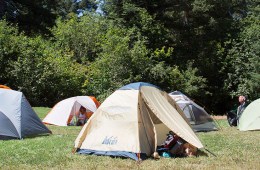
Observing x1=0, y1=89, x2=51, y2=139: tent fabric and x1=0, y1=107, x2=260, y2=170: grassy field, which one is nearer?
x1=0, y1=107, x2=260, y2=170: grassy field

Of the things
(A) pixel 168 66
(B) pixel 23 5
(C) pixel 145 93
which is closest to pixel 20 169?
(C) pixel 145 93

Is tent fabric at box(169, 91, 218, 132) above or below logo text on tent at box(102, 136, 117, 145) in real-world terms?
below

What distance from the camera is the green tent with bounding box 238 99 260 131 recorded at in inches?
530

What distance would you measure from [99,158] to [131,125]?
0.96 metres

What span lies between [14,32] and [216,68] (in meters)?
14.1

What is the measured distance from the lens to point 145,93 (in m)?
8.73

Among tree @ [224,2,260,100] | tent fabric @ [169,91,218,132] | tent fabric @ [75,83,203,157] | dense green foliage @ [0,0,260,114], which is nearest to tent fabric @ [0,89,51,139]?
tent fabric @ [75,83,203,157]

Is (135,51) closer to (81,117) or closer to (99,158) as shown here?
(81,117)

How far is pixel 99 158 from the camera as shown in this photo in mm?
7977

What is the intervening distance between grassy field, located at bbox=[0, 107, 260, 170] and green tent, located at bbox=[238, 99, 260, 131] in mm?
3190

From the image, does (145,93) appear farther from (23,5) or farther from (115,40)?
(23,5)

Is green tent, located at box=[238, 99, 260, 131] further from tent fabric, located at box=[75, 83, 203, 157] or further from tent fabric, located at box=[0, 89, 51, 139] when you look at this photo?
tent fabric, located at box=[0, 89, 51, 139]

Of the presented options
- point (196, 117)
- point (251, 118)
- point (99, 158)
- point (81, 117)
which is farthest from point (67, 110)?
point (99, 158)

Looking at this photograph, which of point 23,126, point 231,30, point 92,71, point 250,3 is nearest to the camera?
point 23,126
